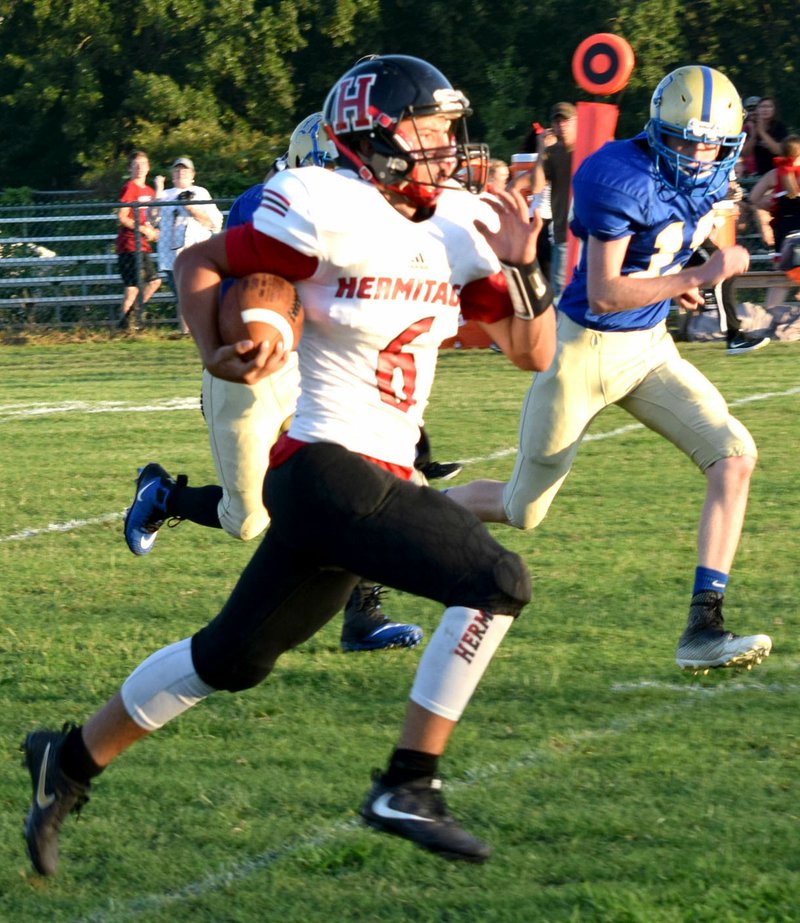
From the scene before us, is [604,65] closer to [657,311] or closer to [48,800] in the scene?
[657,311]

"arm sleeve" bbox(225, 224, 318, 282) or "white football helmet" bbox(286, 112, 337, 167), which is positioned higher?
"arm sleeve" bbox(225, 224, 318, 282)

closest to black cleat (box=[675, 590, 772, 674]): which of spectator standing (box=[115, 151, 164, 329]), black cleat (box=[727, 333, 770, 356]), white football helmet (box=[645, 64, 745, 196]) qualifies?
white football helmet (box=[645, 64, 745, 196])

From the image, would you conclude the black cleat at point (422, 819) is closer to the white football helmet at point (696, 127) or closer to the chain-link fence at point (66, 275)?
the white football helmet at point (696, 127)

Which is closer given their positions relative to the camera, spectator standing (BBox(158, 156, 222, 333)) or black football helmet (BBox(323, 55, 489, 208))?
black football helmet (BBox(323, 55, 489, 208))

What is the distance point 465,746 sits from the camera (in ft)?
14.0

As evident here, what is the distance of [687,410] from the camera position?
17.5 ft

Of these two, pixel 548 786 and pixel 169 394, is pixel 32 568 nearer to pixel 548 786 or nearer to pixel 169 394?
pixel 548 786

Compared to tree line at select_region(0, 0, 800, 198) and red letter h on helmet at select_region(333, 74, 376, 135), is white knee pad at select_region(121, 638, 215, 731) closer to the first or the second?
red letter h on helmet at select_region(333, 74, 376, 135)

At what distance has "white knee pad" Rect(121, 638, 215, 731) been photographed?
351 cm

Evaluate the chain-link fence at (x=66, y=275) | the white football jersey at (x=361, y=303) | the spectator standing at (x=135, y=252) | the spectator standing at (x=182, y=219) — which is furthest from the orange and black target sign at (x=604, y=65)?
the white football jersey at (x=361, y=303)

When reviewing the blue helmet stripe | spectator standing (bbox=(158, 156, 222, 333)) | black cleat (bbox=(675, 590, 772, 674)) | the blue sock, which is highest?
the blue helmet stripe

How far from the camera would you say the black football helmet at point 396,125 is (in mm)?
3533

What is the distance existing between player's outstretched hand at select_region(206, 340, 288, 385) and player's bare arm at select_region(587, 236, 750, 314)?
1.96 metres

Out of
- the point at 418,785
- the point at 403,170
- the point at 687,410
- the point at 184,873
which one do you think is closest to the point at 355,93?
the point at 403,170
